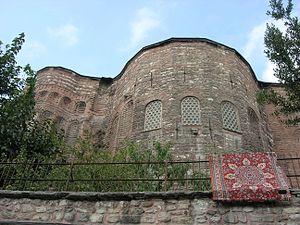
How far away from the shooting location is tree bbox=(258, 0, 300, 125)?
30.6 ft

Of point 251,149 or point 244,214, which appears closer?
point 244,214

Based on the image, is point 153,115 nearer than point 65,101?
Yes

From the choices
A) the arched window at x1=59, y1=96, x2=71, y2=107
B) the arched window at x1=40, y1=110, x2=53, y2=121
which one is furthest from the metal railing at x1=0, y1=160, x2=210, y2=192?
the arched window at x1=59, y1=96, x2=71, y2=107

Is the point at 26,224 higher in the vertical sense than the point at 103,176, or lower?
lower

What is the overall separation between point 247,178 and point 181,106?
6673mm

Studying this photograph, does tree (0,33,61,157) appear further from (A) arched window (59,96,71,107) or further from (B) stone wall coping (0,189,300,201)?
(A) arched window (59,96,71,107)

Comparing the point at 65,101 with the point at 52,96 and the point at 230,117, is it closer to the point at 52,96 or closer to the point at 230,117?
the point at 52,96

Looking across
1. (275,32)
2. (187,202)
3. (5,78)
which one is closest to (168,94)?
(275,32)

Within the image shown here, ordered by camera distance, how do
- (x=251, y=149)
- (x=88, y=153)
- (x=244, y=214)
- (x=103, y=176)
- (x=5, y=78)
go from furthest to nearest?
(x=251, y=149)
(x=5, y=78)
(x=88, y=153)
(x=103, y=176)
(x=244, y=214)

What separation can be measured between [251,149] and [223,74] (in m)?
3.58

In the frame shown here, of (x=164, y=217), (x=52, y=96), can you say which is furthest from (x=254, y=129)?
(x=52, y=96)

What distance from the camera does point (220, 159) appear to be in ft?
22.9

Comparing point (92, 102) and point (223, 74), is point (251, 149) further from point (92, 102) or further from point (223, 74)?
point (92, 102)

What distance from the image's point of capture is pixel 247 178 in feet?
21.3
